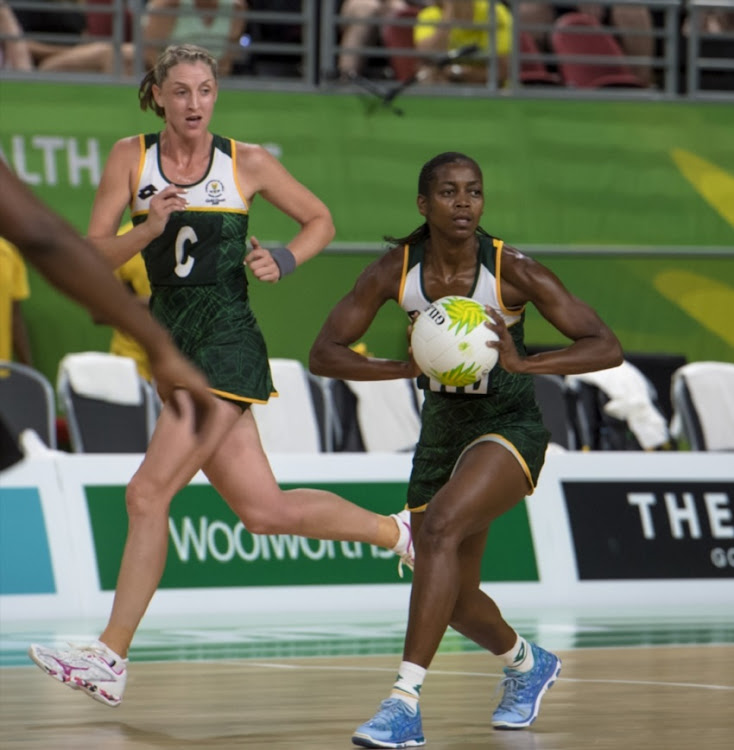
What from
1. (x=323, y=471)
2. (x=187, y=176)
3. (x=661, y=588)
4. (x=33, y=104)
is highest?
(x=187, y=176)

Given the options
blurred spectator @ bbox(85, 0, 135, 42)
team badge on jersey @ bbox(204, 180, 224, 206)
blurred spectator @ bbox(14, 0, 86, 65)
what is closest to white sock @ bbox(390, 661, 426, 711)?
team badge on jersey @ bbox(204, 180, 224, 206)


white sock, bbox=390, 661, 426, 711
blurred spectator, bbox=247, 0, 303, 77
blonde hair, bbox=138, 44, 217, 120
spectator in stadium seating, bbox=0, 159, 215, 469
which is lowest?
blurred spectator, bbox=247, 0, 303, 77

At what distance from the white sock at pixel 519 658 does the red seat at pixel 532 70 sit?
9319mm

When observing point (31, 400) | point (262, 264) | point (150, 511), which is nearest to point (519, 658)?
point (150, 511)

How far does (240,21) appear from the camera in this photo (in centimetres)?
1415

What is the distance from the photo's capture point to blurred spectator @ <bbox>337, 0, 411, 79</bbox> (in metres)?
14.4

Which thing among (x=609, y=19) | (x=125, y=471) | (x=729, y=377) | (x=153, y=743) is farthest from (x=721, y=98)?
(x=153, y=743)

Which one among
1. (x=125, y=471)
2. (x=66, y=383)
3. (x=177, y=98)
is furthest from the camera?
(x=66, y=383)

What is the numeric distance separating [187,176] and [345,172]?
755 cm

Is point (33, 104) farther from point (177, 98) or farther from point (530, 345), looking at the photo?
point (177, 98)

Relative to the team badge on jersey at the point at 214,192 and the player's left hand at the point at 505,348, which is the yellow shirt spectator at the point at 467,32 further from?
the player's left hand at the point at 505,348

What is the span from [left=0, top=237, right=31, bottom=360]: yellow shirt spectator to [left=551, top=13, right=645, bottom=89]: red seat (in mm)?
5545

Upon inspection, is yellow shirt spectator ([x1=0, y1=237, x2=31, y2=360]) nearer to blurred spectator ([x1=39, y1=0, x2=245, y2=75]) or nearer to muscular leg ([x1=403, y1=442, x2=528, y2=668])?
blurred spectator ([x1=39, y1=0, x2=245, y2=75])

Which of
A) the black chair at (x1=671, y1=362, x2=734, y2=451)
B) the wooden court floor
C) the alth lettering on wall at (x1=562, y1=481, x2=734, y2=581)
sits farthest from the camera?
the black chair at (x1=671, y1=362, x2=734, y2=451)
